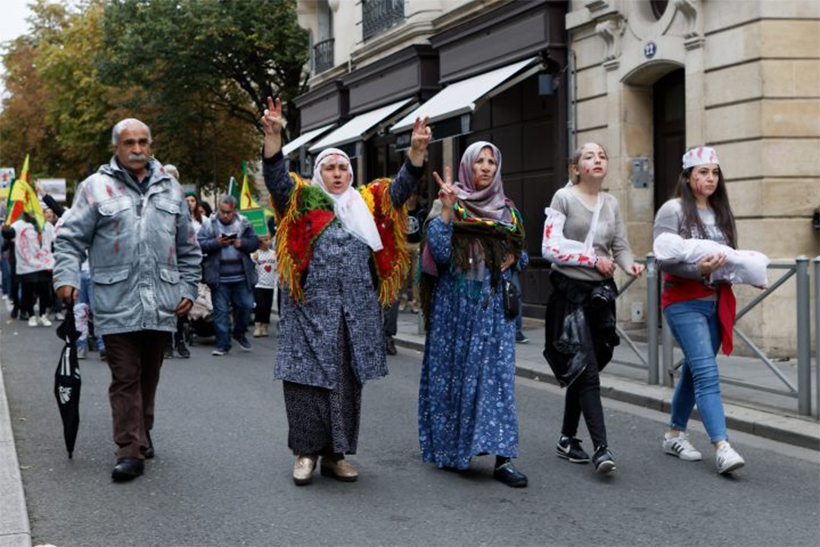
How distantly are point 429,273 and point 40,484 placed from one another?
239 centimetres

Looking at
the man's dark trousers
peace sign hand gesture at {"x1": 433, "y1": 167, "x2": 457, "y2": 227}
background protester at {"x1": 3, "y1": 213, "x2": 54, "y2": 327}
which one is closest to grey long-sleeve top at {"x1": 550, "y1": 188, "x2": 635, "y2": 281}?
peace sign hand gesture at {"x1": 433, "y1": 167, "x2": 457, "y2": 227}

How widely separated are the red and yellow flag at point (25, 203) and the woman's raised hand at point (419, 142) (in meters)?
12.4

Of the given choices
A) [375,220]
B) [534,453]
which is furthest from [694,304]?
[375,220]

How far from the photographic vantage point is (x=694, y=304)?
6.29 metres

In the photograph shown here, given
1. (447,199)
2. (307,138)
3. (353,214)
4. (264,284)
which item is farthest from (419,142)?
(307,138)

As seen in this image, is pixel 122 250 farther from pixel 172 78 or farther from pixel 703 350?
pixel 172 78

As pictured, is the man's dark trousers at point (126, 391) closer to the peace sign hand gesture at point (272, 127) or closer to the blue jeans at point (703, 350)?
the peace sign hand gesture at point (272, 127)

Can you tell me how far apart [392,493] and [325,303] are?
1058mm

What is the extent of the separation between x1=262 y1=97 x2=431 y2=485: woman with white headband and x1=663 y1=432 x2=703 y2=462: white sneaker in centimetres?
199

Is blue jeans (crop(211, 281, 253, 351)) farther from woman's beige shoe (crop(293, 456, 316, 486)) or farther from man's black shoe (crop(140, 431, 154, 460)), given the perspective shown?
woman's beige shoe (crop(293, 456, 316, 486))

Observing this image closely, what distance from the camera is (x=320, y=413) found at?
5891 mm

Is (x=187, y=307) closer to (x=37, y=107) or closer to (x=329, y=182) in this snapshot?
(x=329, y=182)

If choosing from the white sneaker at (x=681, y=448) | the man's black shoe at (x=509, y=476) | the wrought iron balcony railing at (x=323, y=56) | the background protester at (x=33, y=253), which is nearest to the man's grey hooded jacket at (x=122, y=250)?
the man's black shoe at (x=509, y=476)

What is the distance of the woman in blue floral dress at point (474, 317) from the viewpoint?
589 cm
